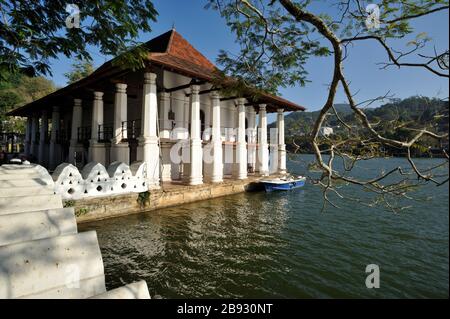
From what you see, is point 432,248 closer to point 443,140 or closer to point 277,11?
point 443,140

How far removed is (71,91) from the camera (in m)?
14.8

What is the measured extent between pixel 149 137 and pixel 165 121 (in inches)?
127

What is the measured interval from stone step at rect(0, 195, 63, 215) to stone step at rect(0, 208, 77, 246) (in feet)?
1.72

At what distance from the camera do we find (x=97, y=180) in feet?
29.8

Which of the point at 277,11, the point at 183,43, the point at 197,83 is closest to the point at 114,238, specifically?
the point at 277,11

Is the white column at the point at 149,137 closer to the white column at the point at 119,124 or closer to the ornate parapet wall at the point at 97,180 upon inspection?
the ornate parapet wall at the point at 97,180

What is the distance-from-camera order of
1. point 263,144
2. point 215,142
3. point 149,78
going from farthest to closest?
point 263,144 < point 215,142 < point 149,78

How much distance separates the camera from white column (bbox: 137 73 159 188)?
1120cm

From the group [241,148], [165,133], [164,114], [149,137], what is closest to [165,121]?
[164,114]

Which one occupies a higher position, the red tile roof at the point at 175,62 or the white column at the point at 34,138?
the red tile roof at the point at 175,62

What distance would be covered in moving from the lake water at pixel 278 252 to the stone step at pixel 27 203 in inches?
74.8

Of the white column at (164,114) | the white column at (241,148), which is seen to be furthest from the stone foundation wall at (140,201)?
the white column at (164,114)

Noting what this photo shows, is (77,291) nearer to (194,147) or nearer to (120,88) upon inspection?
(194,147)

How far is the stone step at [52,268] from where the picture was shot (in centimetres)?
233
